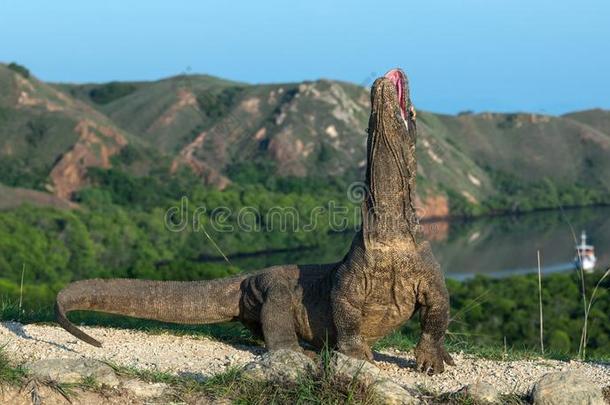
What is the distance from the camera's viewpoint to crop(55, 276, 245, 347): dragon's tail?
10.4 metres

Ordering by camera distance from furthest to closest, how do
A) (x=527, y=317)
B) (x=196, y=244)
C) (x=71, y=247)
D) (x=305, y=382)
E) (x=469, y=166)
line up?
(x=469, y=166)
(x=196, y=244)
(x=71, y=247)
(x=527, y=317)
(x=305, y=382)

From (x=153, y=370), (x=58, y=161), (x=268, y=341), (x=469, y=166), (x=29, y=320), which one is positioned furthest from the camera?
(x=469, y=166)

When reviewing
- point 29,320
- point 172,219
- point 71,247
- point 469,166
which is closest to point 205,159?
point 469,166

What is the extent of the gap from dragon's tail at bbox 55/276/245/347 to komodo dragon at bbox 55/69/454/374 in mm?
10

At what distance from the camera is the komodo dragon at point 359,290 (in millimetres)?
9141

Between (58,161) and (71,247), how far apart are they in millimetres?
35168

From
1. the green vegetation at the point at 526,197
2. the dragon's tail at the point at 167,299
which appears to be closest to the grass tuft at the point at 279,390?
the dragon's tail at the point at 167,299

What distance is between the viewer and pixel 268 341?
10.1m

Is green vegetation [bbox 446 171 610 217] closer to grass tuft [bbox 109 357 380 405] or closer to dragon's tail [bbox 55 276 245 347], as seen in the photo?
dragon's tail [bbox 55 276 245 347]

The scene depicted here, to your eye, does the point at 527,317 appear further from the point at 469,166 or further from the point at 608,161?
the point at 608,161

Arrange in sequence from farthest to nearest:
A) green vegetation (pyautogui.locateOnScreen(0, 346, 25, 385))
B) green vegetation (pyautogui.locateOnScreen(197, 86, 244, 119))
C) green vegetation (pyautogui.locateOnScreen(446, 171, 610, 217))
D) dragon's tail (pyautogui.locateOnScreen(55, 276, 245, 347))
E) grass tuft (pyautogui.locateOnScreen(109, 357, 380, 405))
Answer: green vegetation (pyautogui.locateOnScreen(197, 86, 244, 119))
green vegetation (pyautogui.locateOnScreen(446, 171, 610, 217))
dragon's tail (pyautogui.locateOnScreen(55, 276, 245, 347))
green vegetation (pyautogui.locateOnScreen(0, 346, 25, 385))
grass tuft (pyautogui.locateOnScreen(109, 357, 380, 405))

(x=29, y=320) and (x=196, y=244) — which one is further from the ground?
(x=29, y=320)

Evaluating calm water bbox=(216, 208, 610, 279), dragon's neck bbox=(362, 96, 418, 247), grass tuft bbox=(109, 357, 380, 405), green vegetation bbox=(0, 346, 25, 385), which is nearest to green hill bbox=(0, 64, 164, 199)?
calm water bbox=(216, 208, 610, 279)

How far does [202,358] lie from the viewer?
981 centimetres
